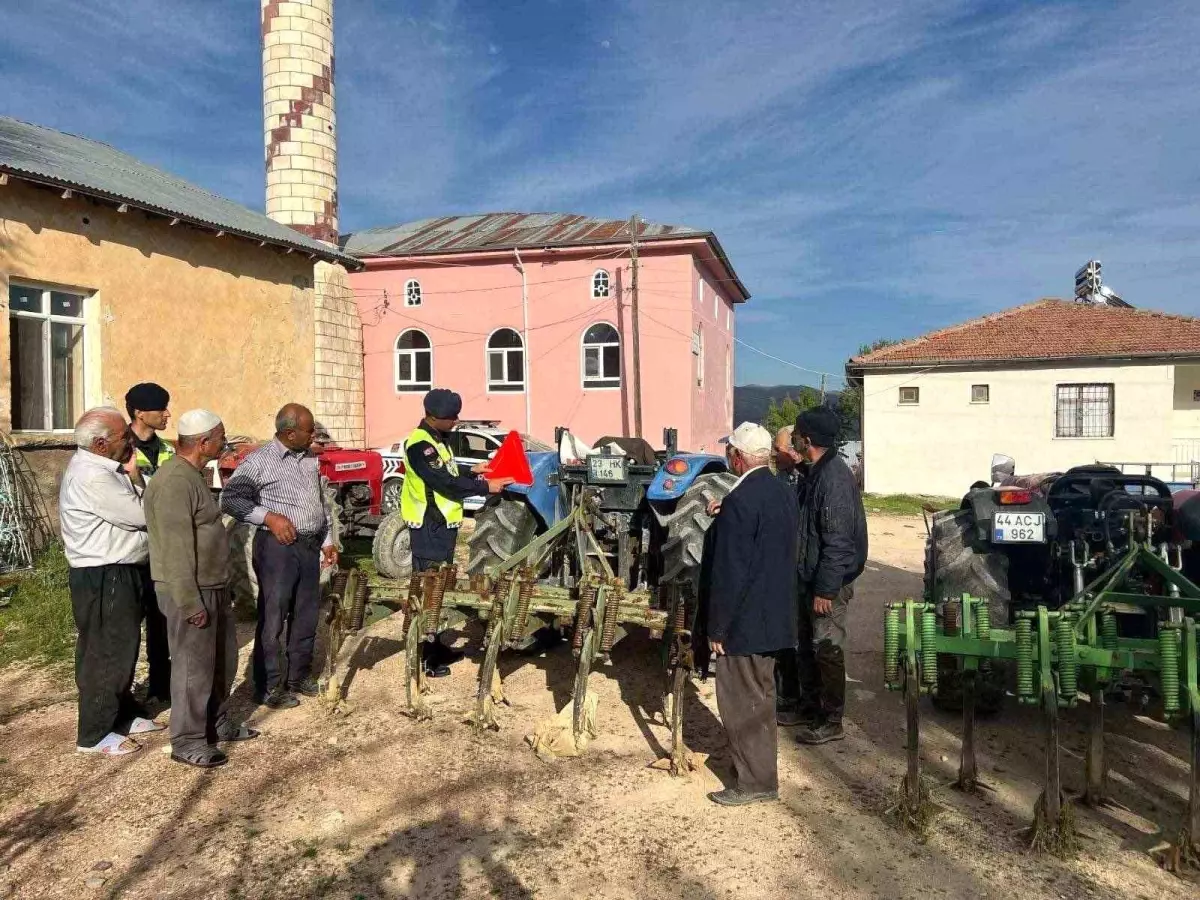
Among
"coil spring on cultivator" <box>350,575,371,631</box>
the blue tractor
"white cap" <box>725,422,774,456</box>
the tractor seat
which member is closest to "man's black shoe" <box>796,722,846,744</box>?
the blue tractor

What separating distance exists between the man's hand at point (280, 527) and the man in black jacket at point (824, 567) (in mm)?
2869

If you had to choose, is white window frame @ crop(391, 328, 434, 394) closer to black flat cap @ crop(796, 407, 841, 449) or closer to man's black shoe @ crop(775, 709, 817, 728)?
black flat cap @ crop(796, 407, 841, 449)

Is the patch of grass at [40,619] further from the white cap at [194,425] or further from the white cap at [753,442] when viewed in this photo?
the white cap at [753,442]

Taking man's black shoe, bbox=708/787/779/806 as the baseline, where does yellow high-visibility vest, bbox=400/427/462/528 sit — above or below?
above

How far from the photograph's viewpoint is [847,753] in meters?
4.31

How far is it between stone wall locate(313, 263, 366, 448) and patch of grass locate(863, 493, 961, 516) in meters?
10.3

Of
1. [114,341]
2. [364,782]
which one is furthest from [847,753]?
[114,341]

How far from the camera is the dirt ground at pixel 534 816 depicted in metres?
3.09

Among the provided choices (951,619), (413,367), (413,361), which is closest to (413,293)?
(413,361)

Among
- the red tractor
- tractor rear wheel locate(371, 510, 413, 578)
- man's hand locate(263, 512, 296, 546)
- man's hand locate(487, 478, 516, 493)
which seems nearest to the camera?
man's hand locate(263, 512, 296, 546)

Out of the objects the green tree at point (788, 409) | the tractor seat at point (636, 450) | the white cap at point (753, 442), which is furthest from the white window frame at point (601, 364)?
the white cap at point (753, 442)

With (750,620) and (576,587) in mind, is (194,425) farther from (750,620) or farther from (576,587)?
(750,620)

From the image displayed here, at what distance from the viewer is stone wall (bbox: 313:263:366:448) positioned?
16.6m

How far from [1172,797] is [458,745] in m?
3.29
